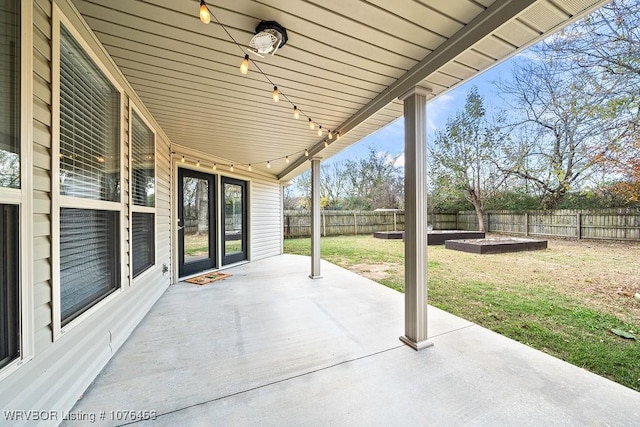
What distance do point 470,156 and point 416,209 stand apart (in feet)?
38.2

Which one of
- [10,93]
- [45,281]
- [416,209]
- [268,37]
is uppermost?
[268,37]

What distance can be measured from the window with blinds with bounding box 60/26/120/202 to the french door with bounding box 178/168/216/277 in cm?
233

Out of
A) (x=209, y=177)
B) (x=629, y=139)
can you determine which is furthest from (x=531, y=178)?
(x=209, y=177)

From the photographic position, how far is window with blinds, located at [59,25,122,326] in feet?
5.00

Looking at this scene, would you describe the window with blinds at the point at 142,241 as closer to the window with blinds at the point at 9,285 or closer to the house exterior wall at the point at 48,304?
the house exterior wall at the point at 48,304

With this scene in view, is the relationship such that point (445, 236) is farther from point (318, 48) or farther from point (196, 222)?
point (318, 48)

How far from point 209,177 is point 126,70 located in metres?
2.97

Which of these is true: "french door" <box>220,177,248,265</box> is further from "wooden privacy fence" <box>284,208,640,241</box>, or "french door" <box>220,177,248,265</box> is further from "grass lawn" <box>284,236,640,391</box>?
"wooden privacy fence" <box>284,208,640,241</box>

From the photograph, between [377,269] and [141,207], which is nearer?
[141,207]

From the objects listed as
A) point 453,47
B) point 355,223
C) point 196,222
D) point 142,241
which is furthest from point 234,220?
point 355,223

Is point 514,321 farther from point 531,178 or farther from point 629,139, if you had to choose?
point 531,178

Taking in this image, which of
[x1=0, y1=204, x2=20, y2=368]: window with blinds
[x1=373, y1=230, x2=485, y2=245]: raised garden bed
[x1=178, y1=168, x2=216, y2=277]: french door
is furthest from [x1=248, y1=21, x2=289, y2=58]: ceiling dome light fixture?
[x1=373, y1=230, x2=485, y2=245]: raised garden bed

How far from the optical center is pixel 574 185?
7.43 meters

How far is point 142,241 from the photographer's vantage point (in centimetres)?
294
